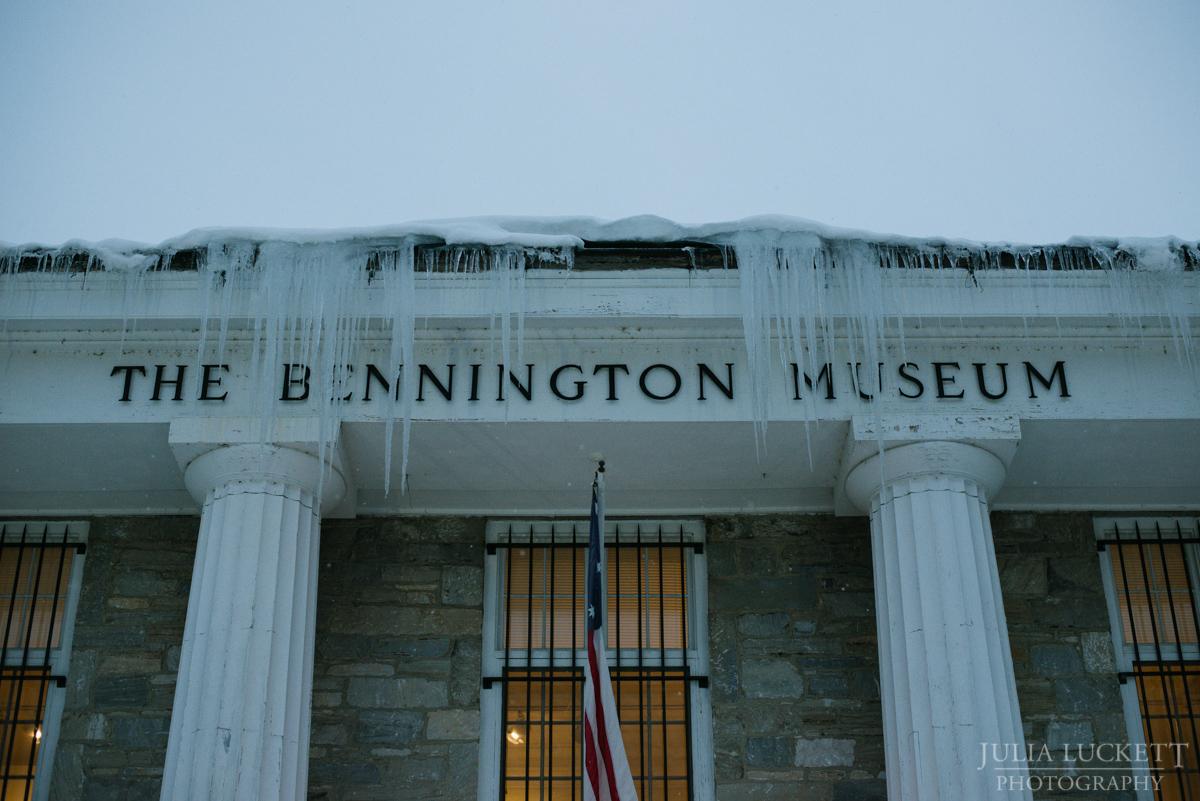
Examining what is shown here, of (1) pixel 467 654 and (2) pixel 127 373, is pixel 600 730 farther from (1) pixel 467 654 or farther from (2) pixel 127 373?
(2) pixel 127 373

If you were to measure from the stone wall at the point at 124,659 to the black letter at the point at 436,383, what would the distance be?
2075 mm

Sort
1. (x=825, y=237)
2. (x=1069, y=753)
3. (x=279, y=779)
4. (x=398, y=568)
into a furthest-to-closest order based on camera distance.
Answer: (x=398, y=568), (x=1069, y=753), (x=825, y=237), (x=279, y=779)

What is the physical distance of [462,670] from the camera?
8352 millimetres

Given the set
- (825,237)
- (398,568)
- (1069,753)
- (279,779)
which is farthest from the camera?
(398,568)

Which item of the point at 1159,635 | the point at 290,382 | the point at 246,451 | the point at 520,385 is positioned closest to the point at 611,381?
the point at 520,385

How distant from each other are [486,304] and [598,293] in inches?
24.4

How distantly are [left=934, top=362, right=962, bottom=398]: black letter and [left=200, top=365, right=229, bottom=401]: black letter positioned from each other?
3.97 m

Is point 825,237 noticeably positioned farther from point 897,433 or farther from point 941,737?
point 941,737

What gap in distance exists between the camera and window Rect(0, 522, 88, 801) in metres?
8.23

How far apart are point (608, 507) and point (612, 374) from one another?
1392 mm

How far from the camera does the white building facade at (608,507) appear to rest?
725 cm

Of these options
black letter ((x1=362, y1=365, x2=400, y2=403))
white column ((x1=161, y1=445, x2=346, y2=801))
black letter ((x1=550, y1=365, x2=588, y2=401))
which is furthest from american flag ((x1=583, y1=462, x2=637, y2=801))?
black letter ((x1=362, y1=365, x2=400, y2=403))

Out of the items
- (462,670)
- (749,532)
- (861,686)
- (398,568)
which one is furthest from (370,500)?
(861,686)

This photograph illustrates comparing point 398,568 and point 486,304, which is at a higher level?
point 486,304
